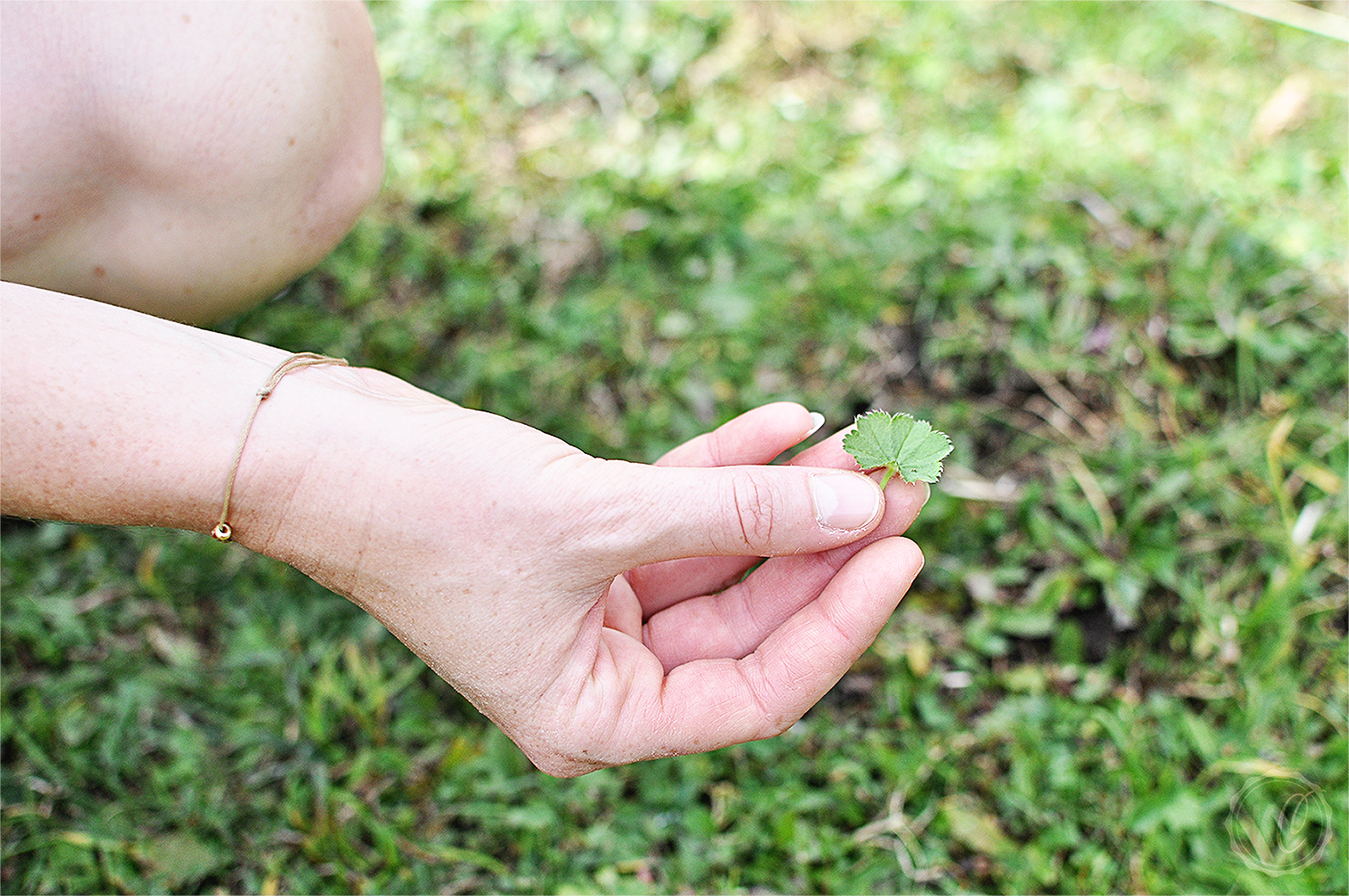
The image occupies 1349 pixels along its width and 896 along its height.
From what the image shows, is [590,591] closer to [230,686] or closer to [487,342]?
[230,686]

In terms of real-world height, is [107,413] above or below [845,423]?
above

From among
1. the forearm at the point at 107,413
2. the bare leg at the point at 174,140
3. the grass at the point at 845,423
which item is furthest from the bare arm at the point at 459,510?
the grass at the point at 845,423

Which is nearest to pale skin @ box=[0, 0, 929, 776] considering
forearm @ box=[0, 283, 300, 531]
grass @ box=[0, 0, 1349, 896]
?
forearm @ box=[0, 283, 300, 531]

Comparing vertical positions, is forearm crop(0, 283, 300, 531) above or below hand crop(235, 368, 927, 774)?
above

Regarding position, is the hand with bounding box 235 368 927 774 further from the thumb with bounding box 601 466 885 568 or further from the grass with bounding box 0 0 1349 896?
the grass with bounding box 0 0 1349 896

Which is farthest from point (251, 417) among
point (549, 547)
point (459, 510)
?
point (549, 547)

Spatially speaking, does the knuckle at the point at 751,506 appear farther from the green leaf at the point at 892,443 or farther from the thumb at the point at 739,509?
the green leaf at the point at 892,443

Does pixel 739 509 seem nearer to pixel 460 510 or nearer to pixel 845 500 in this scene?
pixel 845 500
